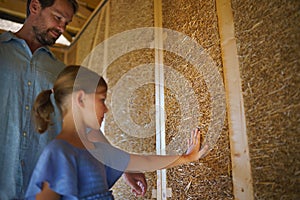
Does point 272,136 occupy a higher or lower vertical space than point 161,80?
lower

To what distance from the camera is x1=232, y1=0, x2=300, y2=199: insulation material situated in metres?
0.83

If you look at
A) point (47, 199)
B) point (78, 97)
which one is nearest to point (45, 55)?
point (78, 97)

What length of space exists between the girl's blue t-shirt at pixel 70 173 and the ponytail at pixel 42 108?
0.67 feet

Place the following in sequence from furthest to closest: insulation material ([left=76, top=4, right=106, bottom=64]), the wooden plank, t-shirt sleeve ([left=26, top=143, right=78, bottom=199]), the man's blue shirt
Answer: insulation material ([left=76, top=4, right=106, bottom=64])
the man's blue shirt
the wooden plank
t-shirt sleeve ([left=26, top=143, right=78, bottom=199])

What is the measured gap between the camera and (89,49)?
2670 mm

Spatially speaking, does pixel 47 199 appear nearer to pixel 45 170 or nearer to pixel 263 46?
pixel 45 170

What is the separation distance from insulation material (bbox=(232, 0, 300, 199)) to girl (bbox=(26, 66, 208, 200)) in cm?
30

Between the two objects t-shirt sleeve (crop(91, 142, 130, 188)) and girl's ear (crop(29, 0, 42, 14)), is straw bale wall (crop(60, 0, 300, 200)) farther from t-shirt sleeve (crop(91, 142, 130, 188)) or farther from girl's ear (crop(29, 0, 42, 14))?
girl's ear (crop(29, 0, 42, 14))

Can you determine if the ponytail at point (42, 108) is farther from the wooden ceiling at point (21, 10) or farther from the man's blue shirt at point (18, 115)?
the wooden ceiling at point (21, 10)

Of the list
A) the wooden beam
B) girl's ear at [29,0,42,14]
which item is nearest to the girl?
girl's ear at [29,0,42,14]

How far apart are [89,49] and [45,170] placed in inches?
79.3

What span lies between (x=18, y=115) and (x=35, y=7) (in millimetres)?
552

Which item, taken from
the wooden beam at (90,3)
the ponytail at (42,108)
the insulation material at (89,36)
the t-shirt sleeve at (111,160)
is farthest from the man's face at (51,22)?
the wooden beam at (90,3)

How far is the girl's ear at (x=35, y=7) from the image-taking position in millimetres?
1331
